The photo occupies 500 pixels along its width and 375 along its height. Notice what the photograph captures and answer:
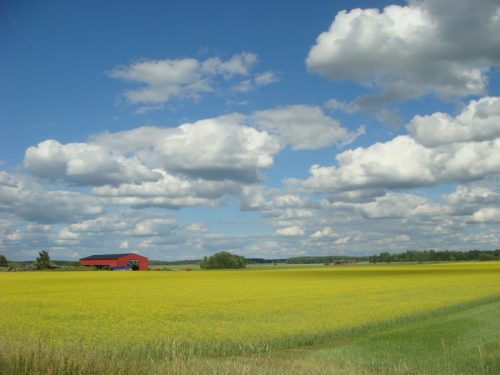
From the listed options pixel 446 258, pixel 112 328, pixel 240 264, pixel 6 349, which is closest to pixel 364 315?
pixel 112 328

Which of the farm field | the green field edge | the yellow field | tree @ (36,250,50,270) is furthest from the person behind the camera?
tree @ (36,250,50,270)

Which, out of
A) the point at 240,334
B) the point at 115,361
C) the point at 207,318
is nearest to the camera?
the point at 115,361

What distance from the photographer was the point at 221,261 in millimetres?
159750

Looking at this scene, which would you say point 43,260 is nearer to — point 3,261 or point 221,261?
point 3,261

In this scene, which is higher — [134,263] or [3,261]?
[3,261]

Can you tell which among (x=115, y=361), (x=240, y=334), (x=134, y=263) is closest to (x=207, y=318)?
(x=240, y=334)

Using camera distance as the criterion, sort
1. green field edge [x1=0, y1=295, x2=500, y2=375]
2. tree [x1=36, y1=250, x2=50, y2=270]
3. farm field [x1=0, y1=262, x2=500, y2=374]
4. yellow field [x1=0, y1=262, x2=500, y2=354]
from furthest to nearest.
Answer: tree [x1=36, y1=250, x2=50, y2=270] → yellow field [x1=0, y1=262, x2=500, y2=354] → farm field [x1=0, y1=262, x2=500, y2=374] → green field edge [x1=0, y1=295, x2=500, y2=375]

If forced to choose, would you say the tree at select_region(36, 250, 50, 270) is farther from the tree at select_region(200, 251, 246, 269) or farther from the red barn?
the tree at select_region(200, 251, 246, 269)

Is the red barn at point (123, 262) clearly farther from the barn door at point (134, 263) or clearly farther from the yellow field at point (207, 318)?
the yellow field at point (207, 318)

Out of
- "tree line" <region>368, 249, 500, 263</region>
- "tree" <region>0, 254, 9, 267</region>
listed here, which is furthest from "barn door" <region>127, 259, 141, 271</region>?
"tree line" <region>368, 249, 500, 263</region>

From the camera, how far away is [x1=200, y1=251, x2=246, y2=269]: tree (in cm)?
15912

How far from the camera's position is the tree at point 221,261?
15912cm

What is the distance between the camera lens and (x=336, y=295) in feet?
126

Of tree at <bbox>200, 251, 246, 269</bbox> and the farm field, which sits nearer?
the farm field
